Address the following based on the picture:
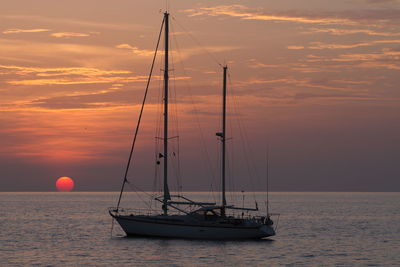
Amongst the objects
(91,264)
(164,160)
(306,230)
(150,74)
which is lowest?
(306,230)

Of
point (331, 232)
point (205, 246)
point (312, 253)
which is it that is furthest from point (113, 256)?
point (331, 232)

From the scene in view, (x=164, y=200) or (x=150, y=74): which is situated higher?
(x=150, y=74)

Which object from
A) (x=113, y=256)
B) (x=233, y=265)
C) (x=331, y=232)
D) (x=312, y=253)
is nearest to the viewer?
(x=233, y=265)

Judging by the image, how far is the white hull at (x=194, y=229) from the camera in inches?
2746

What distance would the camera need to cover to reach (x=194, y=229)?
229 feet

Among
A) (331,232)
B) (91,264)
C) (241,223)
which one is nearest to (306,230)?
(331,232)

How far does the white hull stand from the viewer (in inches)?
2746

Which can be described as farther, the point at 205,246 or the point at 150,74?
the point at 150,74

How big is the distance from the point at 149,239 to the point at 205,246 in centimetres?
686

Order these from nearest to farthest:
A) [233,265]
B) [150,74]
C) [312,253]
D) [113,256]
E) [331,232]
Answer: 1. [233,265]
2. [113,256]
3. [312,253]
4. [150,74]
5. [331,232]

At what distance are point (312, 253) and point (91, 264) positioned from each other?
22.3 m

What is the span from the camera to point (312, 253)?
68.9 meters

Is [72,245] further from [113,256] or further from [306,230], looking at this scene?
[306,230]

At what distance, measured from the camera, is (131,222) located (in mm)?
72688
